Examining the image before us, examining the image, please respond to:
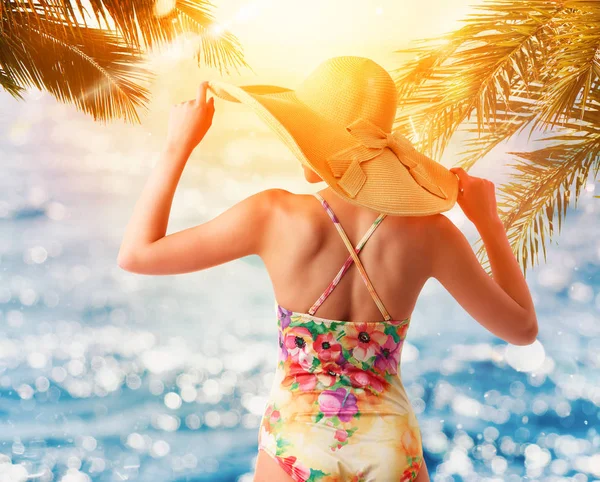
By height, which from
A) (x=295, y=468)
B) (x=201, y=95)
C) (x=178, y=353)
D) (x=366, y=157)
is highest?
(x=201, y=95)

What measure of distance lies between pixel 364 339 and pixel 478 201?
0.37 metres

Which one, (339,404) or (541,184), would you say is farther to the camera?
(541,184)

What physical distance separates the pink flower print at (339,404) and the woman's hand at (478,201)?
42cm

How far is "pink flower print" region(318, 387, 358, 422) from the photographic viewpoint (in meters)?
1.12

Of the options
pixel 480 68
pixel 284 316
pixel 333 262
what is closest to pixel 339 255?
pixel 333 262

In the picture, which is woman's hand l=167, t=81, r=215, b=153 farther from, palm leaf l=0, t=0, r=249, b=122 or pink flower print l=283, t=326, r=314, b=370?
palm leaf l=0, t=0, r=249, b=122

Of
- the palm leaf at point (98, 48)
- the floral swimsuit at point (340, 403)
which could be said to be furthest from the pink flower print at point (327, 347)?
the palm leaf at point (98, 48)

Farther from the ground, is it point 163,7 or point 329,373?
point 163,7

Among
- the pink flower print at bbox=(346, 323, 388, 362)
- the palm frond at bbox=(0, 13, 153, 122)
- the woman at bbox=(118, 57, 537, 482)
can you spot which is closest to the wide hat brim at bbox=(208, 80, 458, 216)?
the woman at bbox=(118, 57, 537, 482)

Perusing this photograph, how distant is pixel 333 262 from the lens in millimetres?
1116

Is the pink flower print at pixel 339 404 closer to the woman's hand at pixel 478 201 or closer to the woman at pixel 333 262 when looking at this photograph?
the woman at pixel 333 262

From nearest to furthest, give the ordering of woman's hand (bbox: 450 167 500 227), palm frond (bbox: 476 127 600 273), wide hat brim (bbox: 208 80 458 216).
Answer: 1. wide hat brim (bbox: 208 80 458 216)
2. woman's hand (bbox: 450 167 500 227)
3. palm frond (bbox: 476 127 600 273)

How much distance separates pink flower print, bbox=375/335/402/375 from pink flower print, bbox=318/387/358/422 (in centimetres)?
8

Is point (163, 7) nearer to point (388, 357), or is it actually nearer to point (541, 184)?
point (541, 184)
